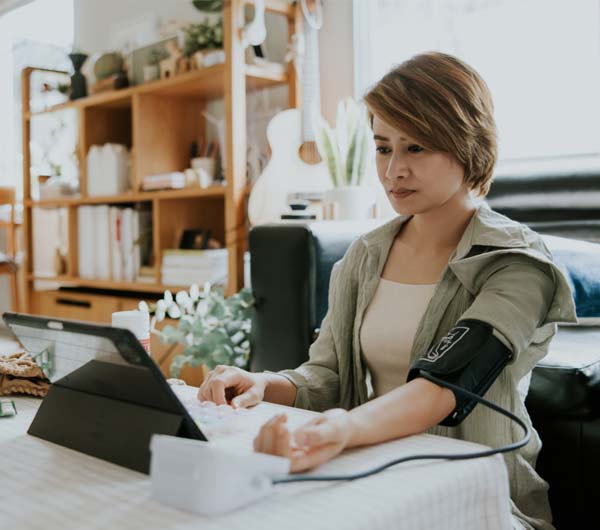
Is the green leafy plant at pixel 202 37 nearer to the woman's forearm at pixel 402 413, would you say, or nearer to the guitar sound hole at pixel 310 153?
the guitar sound hole at pixel 310 153

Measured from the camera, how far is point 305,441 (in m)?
0.65

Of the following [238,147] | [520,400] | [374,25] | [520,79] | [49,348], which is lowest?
[520,400]

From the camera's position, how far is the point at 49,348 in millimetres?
773

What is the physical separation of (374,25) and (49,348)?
2.23 meters

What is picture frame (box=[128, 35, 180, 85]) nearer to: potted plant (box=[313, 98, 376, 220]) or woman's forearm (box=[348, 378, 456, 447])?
potted plant (box=[313, 98, 376, 220])

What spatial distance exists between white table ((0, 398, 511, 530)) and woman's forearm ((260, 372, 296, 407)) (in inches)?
11.1

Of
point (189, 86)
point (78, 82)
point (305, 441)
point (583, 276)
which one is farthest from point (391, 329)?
point (78, 82)

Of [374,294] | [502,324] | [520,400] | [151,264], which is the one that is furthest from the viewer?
[151,264]

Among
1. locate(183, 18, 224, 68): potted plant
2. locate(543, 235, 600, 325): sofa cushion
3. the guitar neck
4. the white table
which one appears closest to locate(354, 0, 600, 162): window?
the guitar neck

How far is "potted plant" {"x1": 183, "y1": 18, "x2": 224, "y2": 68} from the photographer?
2691 millimetres

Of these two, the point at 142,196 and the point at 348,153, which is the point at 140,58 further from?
the point at 348,153

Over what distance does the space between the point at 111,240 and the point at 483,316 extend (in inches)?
104

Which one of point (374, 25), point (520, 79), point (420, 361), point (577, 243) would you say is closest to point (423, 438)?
point (420, 361)

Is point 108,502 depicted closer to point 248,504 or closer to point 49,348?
point 248,504
